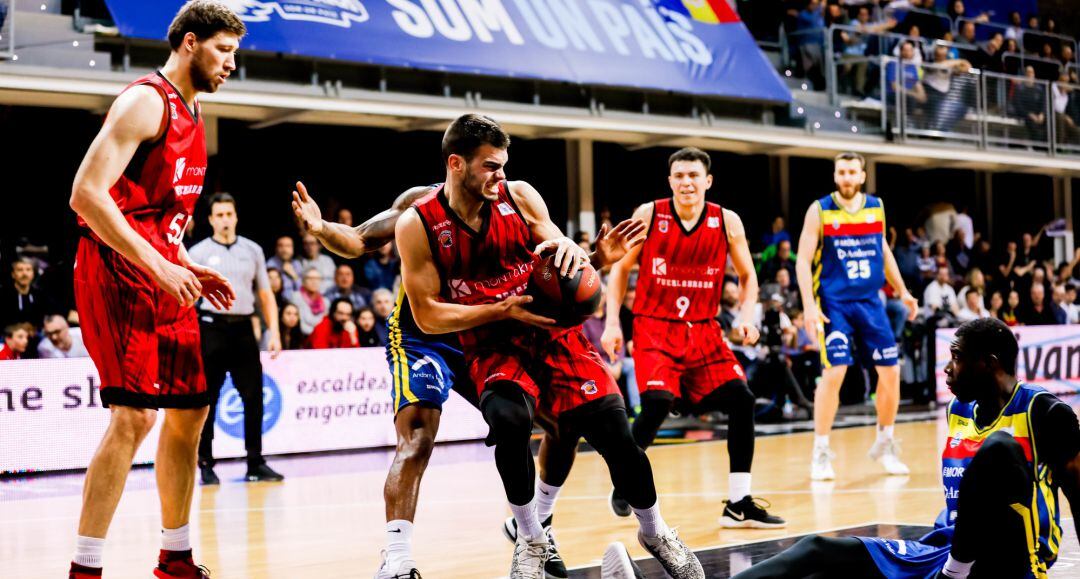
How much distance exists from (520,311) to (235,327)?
4363mm

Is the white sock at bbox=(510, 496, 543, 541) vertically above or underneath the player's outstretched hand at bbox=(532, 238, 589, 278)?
underneath

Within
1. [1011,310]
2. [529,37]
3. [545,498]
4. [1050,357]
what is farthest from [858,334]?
[1011,310]

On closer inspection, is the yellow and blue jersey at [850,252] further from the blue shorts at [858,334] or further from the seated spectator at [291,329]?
the seated spectator at [291,329]

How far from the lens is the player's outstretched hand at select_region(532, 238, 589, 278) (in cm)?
429

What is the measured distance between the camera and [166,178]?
4.27 metres

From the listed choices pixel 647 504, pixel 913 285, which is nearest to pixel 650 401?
pixel 647 504

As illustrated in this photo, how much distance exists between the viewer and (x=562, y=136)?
14242 mm

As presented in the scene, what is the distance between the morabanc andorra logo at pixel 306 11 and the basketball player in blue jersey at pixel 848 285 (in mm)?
5491

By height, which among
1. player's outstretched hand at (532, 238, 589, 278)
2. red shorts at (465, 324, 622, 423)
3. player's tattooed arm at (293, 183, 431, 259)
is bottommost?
red shorts at (465, 324, 622, 423)

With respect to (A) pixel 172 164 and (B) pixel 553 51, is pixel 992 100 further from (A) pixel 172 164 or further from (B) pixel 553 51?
(A) pixel 172 164

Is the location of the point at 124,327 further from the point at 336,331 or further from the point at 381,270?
the point at 381,270

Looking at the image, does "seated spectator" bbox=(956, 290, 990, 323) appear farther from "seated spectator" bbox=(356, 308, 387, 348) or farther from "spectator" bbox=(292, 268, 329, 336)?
"spectator" bbox=(292, 268, 329, 336)

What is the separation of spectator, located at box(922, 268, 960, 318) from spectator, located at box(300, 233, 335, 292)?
7203 millimetres

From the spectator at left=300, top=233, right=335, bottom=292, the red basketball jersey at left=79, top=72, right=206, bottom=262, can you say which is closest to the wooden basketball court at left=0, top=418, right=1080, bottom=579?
the red basketball jersey at left=79, top=72, right=206, bottom=262
